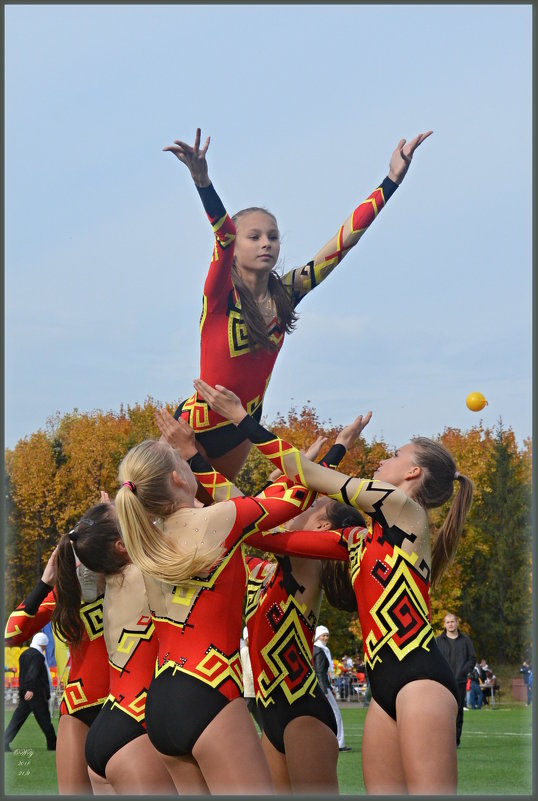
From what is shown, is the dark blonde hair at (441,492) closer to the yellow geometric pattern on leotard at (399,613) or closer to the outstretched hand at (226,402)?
the yellow geometric pattern on leotard at (399,613)

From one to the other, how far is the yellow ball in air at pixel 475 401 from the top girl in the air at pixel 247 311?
204 cm

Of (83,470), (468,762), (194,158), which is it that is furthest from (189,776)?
(468,762)

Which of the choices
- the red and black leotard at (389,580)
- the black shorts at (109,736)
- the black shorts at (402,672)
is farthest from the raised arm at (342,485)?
the black shorts at (109,736)

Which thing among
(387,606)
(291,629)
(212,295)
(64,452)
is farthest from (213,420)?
(64,452)

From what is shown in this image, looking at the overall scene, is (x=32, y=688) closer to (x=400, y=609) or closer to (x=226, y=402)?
(x=226, y=402)

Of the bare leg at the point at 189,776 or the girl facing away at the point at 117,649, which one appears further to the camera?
the girl facing away at the point at 117,649

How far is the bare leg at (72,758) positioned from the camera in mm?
6637

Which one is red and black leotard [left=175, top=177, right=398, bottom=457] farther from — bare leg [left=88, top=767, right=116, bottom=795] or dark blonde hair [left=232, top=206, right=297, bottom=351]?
bare leg [left=88, top=767, right=116, bottom=795]

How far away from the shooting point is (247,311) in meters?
6.89

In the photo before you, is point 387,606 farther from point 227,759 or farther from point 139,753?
point 139,753

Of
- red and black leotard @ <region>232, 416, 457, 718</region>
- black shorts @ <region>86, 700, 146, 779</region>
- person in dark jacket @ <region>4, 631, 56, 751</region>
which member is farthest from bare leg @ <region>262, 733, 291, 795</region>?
person in dark jacket @ <region>4, 631, 56, 751</region>

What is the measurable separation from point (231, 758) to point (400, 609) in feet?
3.90

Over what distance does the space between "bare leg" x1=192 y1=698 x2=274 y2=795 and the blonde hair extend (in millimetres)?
714

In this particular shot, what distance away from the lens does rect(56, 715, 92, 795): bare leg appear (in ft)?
21.8
